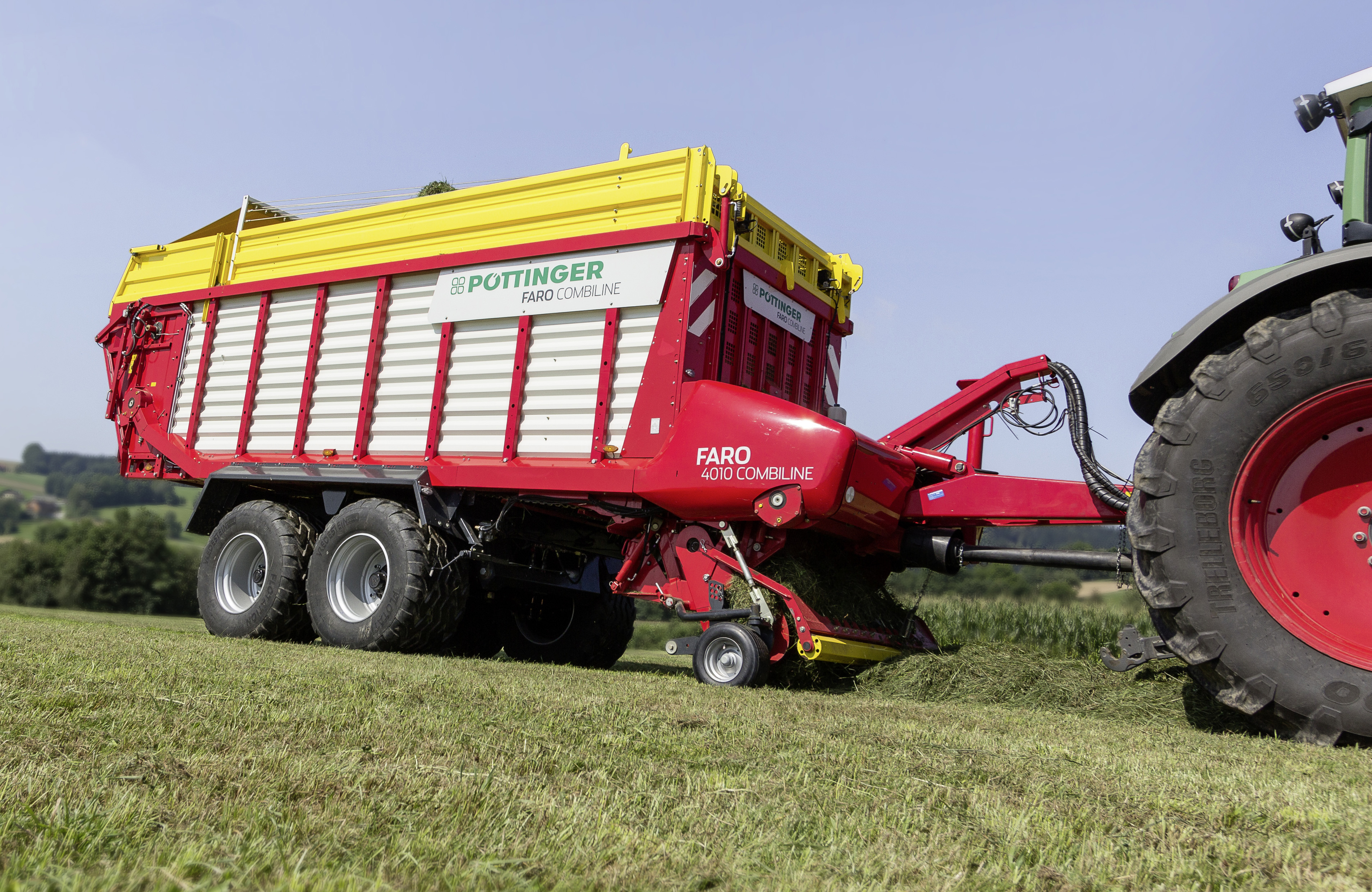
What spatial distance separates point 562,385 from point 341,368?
7.50 ft

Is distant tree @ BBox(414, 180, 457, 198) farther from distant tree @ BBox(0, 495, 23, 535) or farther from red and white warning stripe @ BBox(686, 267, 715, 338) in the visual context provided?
distant tree @ BBox(0, 495, 23, 535)

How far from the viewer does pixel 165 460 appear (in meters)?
9.38

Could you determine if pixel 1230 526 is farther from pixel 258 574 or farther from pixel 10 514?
pixel 10 514

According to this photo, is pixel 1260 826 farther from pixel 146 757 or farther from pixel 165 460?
pixel 165 460

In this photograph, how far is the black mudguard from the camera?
3.96 meters

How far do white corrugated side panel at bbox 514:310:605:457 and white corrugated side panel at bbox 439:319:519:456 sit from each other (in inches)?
7.5

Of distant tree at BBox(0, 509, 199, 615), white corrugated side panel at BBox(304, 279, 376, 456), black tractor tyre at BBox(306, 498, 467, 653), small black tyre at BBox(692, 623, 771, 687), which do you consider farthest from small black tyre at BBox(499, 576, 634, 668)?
distant tree at BBox(0, 509, 199, 615)

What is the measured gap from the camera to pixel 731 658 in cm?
586

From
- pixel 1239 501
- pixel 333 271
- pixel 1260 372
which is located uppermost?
pixel 333 271

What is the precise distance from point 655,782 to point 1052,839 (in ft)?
3.06

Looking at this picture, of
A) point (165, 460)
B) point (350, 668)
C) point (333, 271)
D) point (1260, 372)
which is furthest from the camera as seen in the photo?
point (165, 460)

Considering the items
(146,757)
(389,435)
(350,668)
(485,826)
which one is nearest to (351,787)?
(485,826)

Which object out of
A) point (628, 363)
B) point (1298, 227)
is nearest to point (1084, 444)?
point (1298, 227)

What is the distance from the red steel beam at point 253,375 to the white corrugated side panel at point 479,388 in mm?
2265
